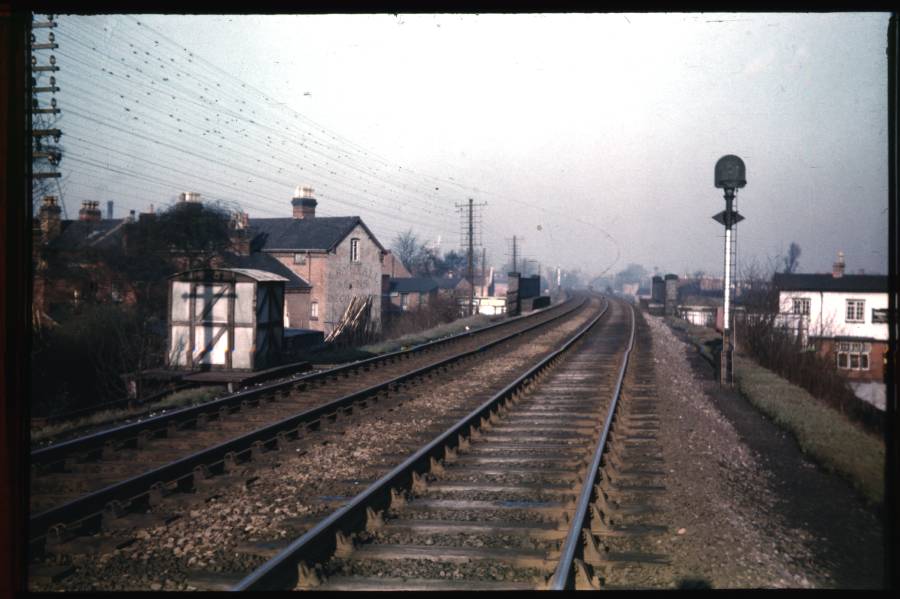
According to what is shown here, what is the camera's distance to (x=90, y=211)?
1085 inches

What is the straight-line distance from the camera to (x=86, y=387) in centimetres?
1638

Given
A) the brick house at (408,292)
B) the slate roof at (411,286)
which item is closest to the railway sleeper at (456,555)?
the brick house at (408,292)

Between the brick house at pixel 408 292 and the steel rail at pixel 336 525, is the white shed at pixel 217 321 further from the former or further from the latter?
the brick house at pixel 408 292

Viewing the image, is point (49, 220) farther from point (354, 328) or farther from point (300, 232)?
point (300, 232)

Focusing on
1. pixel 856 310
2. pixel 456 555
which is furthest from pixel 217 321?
pixel 856 310

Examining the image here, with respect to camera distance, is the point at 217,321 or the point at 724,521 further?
the point at 217,321

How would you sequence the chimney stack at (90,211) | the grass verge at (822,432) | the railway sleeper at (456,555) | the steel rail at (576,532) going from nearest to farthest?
the steel rail at (576,532) < the railway sleeper at (456,555) < the grass verge at (822,432) < the chimney stack at (90,211)

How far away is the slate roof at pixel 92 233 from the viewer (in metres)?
22.0

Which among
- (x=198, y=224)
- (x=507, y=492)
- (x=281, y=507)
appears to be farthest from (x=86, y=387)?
(x=507, y=492)

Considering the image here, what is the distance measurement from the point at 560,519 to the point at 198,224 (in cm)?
2222

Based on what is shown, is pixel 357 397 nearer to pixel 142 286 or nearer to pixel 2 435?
pixel 2 435

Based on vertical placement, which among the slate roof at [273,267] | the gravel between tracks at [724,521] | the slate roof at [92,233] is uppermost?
the slate roof at [92,233]

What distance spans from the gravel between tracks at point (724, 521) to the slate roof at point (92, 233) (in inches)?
724

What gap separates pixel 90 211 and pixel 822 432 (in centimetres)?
2841
